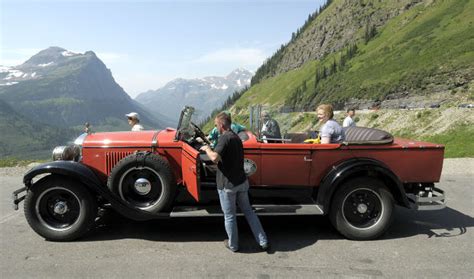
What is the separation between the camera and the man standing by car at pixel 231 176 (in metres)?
4.21

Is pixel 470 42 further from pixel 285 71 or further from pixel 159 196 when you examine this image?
pixel 285 71

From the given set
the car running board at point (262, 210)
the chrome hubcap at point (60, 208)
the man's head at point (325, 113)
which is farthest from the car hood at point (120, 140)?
the man's head at point (325, 113)

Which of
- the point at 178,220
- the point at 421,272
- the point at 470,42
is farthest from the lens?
the point at 470,42

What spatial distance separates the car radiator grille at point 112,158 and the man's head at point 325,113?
9.06ft

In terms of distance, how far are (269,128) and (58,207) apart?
9.98ft

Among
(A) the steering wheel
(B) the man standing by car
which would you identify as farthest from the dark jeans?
(A) the steering wheel

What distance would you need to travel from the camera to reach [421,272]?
3887mm

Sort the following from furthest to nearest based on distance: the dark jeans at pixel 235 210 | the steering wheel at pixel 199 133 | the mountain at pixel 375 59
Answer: the mountain at pixel 375 59
the steering wheel at pixel 199 133
the dark jeans at pixel 235 210

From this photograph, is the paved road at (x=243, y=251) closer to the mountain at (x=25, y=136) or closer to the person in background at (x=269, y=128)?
the person in background at (x=269, y=128)

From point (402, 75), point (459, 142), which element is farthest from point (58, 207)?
point (402, 75)

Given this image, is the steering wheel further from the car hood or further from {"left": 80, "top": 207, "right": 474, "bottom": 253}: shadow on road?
{"left": 80, "top": 207, "right": 474, "bottom": 253}: shadow on road

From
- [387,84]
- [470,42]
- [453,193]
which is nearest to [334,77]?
[387,84]

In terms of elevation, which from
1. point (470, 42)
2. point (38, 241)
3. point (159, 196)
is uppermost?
point (470, 42)

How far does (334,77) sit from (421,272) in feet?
291
